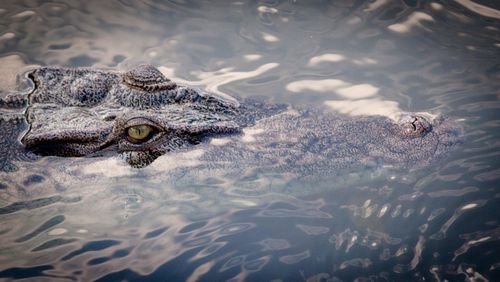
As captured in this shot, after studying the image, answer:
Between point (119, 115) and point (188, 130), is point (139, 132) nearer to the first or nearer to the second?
point (119, 115)

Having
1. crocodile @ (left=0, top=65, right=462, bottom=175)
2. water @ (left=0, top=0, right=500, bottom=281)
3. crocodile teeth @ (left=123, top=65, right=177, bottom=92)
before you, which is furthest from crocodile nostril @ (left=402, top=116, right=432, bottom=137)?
crocodile teeth @ (left=123, top=65, right=177, bottom=92)

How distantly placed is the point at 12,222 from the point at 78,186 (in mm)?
528

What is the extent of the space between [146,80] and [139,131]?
699mm

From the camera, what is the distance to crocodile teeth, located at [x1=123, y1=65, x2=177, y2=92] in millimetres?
3689

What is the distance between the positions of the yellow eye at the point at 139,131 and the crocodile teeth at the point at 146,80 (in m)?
0.58

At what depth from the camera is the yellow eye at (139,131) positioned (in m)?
3.20

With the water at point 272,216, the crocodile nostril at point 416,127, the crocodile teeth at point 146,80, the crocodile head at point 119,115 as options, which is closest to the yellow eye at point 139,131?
the crocodile head at point 119,115

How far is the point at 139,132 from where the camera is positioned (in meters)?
3.23

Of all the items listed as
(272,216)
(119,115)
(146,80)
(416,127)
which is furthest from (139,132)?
(416,127)

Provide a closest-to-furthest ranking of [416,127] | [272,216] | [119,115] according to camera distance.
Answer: [272,216]
[119,115]
[416,127]

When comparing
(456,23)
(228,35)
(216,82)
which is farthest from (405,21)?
(216,82)

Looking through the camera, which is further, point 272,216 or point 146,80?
point 146,80

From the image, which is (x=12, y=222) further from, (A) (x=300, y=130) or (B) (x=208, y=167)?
(A) (x=300, y=130)

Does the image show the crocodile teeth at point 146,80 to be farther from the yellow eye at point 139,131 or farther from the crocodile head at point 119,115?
the yellow eye at point 139,131
